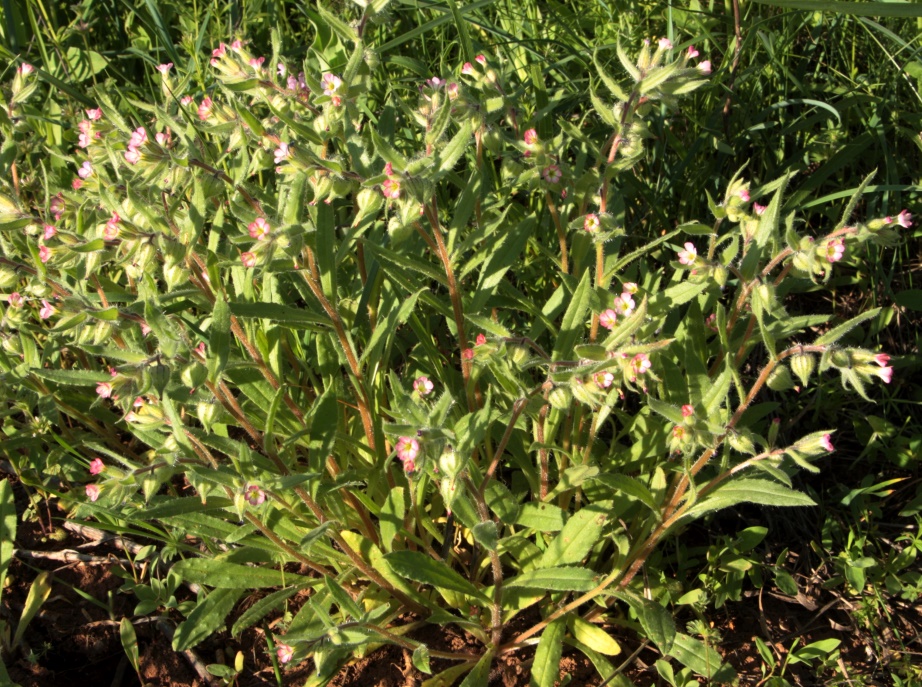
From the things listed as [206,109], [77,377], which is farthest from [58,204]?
[77,377]

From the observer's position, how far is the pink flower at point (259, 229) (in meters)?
2.27

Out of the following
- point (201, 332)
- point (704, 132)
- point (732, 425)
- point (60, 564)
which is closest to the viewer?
point (732, 425)

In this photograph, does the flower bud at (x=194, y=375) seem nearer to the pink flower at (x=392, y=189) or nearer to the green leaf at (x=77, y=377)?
the green leaf at (x=77, y=377)

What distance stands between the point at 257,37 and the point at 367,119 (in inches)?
36.3

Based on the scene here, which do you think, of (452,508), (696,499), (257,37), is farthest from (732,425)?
(257,37)

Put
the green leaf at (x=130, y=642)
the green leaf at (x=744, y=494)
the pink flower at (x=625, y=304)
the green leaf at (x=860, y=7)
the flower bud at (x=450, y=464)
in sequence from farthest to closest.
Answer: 1. the green leaf at (x=130, y=642)
2. the pink flower at (x=625, y=304)
3. the green leaf at (x=744, y=494)
4. the flower bud at (x=450, y=464)
5. the green leaf at (x=860, y=7)

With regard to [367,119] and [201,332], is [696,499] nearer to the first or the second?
[201,332]

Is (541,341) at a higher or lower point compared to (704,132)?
lower

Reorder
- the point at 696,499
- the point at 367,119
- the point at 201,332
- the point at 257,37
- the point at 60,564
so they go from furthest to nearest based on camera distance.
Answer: the point at 257,37 < the point at 367,119 < the point at 60,564 < the point at 201,332 < the point at 696,499

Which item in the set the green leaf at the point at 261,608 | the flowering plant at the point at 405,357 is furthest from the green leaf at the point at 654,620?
the green leaf at the point at 261,608

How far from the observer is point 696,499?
8.18ft

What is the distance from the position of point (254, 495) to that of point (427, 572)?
0.57 metres

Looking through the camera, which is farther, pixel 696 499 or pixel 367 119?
pixel 367 119

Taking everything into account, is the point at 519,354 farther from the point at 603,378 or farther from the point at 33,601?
the point at 33,601
